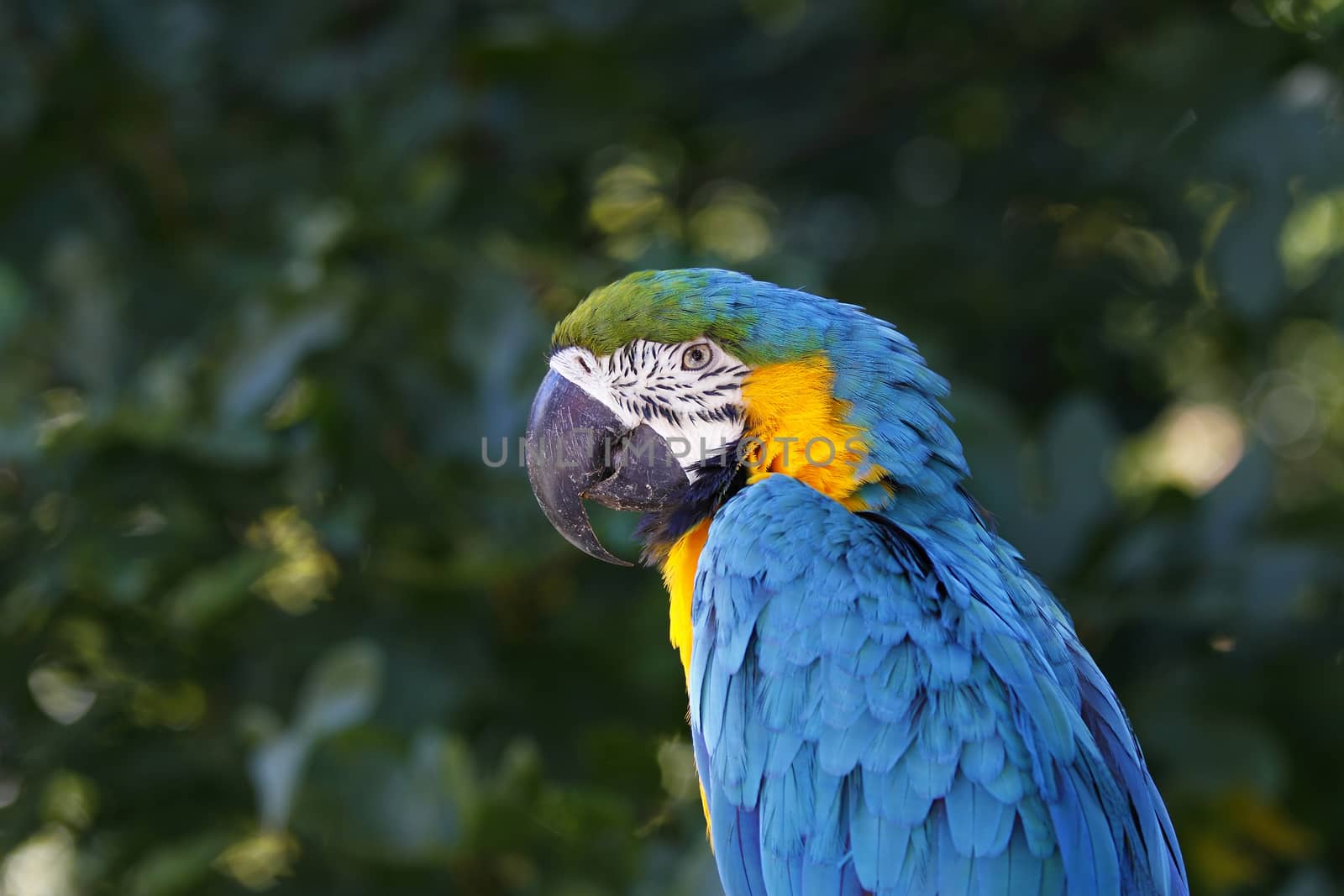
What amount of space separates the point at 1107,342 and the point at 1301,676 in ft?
3.21

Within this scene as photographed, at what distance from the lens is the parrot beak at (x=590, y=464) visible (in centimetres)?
135

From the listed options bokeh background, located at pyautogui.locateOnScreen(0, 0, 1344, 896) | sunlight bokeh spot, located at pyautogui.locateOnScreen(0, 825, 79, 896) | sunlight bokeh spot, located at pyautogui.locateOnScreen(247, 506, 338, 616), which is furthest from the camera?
sunlight bokeh spot, located at pyautogui.locateOnScreen(0, 825, 79, 896)

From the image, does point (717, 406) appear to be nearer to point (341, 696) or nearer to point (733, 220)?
point (341, 696)

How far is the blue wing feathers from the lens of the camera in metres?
1.11

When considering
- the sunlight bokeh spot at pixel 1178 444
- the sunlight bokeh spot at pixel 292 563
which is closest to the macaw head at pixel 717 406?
the sunlight bokeh spot at pixel 292 563

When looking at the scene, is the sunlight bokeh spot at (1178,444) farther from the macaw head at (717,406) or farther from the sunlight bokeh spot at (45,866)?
the sunlight bokeh spot at (45,866)

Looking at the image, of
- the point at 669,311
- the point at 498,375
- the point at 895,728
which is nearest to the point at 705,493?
the point at 669,311

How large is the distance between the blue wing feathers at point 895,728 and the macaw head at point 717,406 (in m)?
0.09

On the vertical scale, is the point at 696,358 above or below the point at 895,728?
above

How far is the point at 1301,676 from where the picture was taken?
2102 mm

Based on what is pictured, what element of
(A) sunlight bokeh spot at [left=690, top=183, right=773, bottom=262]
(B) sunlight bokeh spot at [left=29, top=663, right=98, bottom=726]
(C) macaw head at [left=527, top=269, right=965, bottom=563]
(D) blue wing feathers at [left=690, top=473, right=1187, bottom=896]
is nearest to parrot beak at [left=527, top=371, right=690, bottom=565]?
(C) macaw head at [left=527, top=269, right=965, bottom=563]

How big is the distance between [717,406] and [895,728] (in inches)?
15.9

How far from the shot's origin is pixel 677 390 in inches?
52.6

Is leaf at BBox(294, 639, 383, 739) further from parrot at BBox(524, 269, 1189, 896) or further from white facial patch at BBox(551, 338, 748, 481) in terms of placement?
white facial patch at BBox(551, 338, 748, 481)
